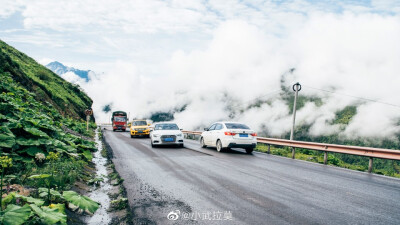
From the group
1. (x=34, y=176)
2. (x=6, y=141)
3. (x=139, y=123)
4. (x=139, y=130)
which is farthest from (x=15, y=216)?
(x=139, y=123)

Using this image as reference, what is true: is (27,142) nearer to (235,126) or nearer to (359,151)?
(235,126)

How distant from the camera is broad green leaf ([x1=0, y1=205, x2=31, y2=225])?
8.31ft

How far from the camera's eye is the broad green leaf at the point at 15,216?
253cm

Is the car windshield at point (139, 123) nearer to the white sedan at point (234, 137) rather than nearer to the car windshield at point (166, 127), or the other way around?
the car windshield at point (166, 127)

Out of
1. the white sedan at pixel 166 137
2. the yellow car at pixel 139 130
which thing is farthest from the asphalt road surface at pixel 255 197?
the yellow car at pixel 139 130

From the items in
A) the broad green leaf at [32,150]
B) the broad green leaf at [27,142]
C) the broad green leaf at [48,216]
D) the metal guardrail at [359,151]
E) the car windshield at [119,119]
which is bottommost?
the broad green leaf at [48,216]

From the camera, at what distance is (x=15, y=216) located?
103 inches

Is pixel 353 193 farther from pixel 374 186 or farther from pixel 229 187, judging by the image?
pixel 229 187

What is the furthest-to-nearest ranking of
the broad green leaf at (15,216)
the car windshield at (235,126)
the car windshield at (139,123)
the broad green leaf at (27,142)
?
1. the car windshield at (139,123)
2. the car windshield at (235,126)
3. the broad green leaf at (27,142)
4. the broad green leaf at (15,216)

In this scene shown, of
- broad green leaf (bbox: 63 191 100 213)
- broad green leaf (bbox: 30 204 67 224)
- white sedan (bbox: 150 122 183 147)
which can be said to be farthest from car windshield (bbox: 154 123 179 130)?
broad green leaf (bbox: 30 204 67 224)

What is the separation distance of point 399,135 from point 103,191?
24413 cm

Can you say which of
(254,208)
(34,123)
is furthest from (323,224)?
(34,123)

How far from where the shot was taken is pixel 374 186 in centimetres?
696

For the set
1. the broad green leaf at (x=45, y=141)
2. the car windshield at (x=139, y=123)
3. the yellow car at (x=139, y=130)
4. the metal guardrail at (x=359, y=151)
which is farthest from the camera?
the car windshield at (x=139, y=123)
